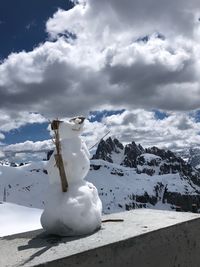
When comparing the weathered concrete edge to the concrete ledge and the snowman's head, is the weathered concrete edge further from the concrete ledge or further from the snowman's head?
the snowman's head

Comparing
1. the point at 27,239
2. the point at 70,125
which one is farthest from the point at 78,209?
the point at 70,125

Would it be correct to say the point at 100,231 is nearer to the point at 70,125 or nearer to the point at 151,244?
the point at 151,244

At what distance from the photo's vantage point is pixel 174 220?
213 inches

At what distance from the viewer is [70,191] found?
5172mm

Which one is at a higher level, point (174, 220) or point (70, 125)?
point (70, 125)

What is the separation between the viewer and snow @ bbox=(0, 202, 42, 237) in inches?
497

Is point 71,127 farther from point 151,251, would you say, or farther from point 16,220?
point 16,220

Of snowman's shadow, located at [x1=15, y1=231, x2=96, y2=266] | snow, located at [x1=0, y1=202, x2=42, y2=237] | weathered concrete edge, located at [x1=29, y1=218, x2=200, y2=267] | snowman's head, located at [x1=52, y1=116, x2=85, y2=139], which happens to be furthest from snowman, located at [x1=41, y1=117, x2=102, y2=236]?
snow, located at [x1=0, y1=202, x2=42, y2=237]

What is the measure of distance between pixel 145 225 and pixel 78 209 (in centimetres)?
82

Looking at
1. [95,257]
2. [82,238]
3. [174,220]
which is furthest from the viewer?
[174,220]

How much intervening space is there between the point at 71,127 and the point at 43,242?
1.37 meters

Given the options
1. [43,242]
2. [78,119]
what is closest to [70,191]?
[43,242]

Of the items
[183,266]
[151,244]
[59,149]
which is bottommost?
[183,266]

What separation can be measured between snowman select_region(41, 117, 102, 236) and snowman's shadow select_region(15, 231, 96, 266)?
11cm
